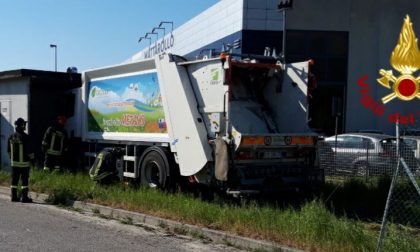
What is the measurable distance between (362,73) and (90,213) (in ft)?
80.4

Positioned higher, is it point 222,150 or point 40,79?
point 40,79

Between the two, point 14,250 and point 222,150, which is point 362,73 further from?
point 14,250

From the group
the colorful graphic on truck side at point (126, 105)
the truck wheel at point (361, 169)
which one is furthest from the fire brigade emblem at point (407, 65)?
the truck wheel at point (361, 169)

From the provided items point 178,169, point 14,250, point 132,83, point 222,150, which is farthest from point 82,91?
point 14,250

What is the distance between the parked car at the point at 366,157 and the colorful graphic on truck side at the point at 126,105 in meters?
5.10

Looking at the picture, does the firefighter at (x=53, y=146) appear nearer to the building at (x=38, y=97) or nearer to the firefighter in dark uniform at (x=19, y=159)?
the building at (x=38, y=97)

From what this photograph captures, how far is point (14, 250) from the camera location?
23.1ft

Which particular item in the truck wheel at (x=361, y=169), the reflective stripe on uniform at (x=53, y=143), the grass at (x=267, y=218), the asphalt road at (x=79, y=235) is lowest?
the asphalt road at (x=79, y=235)

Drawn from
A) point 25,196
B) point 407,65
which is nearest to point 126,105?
point 25,196

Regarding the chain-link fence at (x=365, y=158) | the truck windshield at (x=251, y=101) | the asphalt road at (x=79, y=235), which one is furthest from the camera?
the chain-link fence at (x=365, y=158)

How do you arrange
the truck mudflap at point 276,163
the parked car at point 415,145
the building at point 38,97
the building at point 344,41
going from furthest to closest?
the building at point 344,41 < the building at point 38,97 < the parked car at point 415,145 < the truck mudflap at point 276,163

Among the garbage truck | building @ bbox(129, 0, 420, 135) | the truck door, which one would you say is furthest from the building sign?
the garbage truck

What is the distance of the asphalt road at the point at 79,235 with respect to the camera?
290 inches

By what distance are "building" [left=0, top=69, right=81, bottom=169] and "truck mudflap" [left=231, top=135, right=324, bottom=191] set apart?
6850mm
